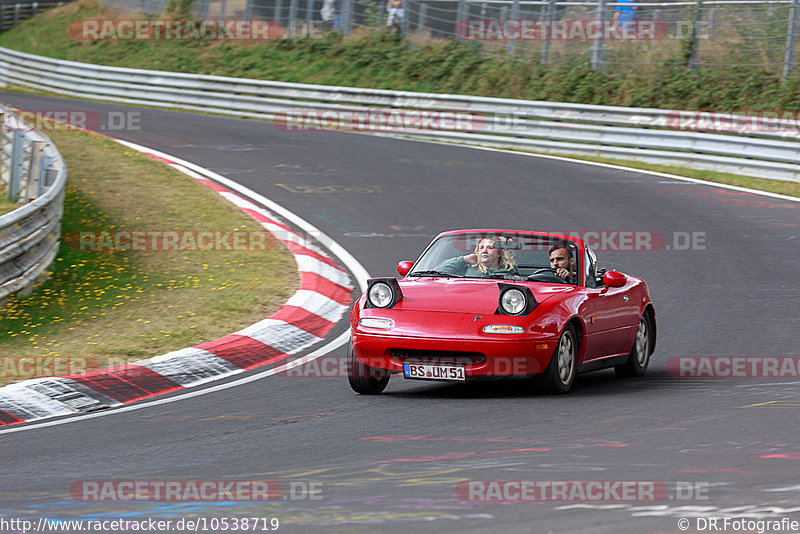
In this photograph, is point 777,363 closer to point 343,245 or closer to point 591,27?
→ point 343,245

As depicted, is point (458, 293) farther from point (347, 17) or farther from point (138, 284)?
point (347, 17)

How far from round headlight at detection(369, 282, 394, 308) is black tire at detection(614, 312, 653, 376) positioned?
81.8 inches

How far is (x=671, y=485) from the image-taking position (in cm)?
497

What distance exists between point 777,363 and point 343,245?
20.8ft

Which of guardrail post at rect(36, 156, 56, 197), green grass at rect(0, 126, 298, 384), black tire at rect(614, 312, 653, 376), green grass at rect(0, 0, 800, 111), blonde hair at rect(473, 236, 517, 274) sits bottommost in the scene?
green grass at rect(0, 126, 298, 384)

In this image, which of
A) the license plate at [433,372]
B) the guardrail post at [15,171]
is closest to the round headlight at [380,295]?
the license plate at [433,372]

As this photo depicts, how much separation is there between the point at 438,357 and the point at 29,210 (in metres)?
5.43

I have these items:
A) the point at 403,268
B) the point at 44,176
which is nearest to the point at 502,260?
the point at 403,268

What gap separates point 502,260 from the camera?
8.45 metres

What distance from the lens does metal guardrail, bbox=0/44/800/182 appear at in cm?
1923

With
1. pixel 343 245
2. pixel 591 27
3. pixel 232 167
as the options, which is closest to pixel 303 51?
pixel 591 27

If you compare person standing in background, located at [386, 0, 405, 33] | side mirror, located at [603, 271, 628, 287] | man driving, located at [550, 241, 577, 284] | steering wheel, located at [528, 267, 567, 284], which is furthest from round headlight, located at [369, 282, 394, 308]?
person standing in background, located at [386, 0, 405, 33]

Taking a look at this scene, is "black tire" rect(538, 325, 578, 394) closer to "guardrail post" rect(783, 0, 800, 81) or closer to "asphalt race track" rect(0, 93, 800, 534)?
"asphalt race track" rect(0, 93, 800, 534)

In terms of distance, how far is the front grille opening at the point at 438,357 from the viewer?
7.37m
